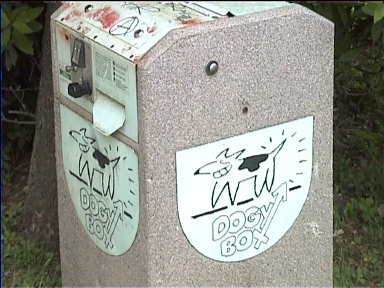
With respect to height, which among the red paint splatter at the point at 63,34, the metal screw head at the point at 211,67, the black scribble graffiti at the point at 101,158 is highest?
the metal screw head at the point at 211,67

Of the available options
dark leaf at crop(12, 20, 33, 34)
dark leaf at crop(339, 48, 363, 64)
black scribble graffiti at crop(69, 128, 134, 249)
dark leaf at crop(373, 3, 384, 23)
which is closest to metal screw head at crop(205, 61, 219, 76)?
black scribble graffiti at crop(69, 128, 134, 249)

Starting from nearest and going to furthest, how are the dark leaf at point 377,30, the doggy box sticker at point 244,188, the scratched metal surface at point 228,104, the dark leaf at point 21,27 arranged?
the scratched metal surface at point 228,104 → the doggy box sticker at point 244,188 → the dark leaf at point 377,30 → the dark leaf at point 21,27

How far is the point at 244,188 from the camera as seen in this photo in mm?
3803

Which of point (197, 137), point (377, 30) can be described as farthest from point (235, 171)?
point (377, 30)

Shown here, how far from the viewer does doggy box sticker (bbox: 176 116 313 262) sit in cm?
369

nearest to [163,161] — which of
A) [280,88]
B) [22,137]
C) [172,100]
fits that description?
[172,100]

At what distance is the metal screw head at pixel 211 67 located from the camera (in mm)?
3566

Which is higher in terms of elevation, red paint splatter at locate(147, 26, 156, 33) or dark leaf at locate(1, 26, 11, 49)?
red paint splatter at locate(147, 26, 156, 33)

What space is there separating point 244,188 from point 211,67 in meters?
0.48

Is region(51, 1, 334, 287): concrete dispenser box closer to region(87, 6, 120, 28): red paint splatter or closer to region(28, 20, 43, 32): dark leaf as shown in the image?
region(87, 6, 120, 28): red paint splatter

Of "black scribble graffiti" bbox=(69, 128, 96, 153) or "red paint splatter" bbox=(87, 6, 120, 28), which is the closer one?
"red paint splatter" bbox=(87, 6, 120, 28)

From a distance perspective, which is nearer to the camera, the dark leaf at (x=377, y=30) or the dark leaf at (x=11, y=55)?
the dark leaf at (x=377, y=30)

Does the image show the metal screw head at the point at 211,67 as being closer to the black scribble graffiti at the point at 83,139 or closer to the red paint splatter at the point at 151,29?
the red paint splatter at the point at 151,29

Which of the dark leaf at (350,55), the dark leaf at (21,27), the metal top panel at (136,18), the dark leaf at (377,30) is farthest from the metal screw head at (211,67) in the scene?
the dark leaf at (21,27)
